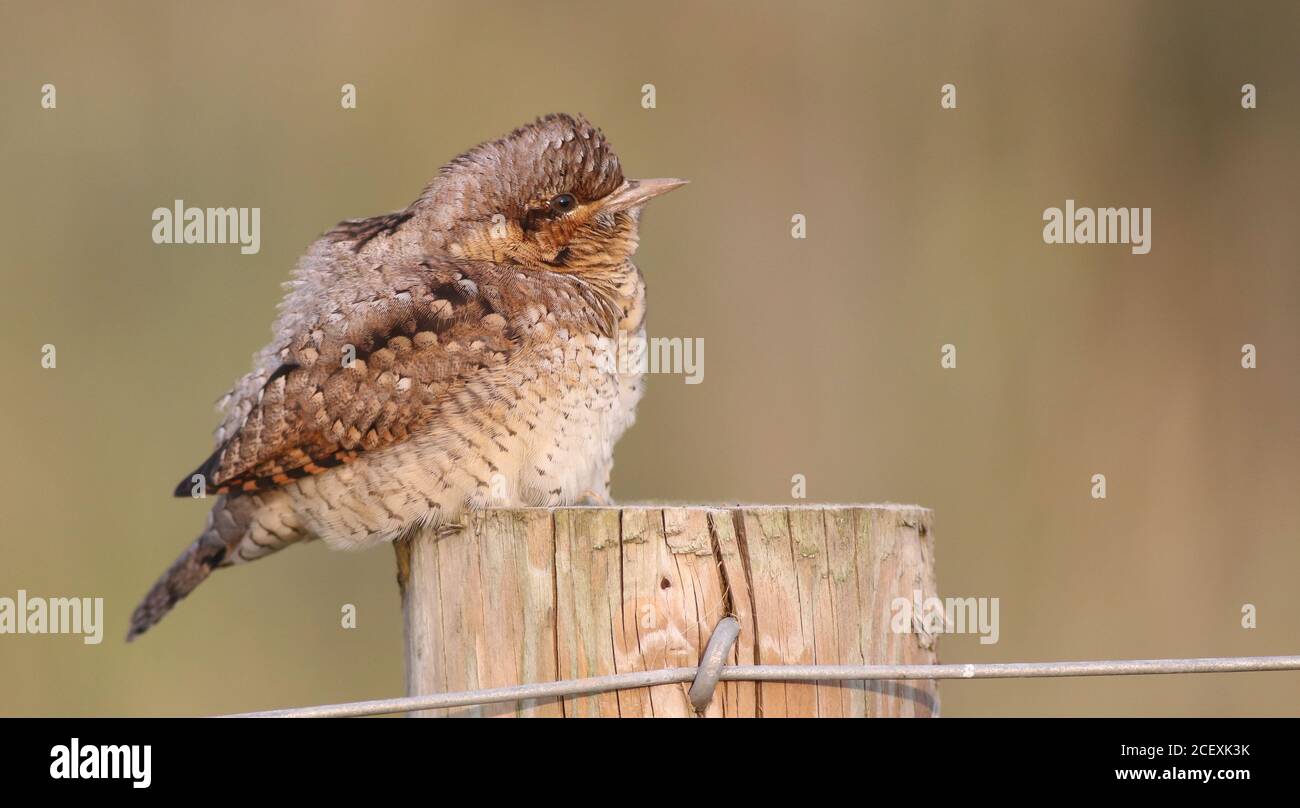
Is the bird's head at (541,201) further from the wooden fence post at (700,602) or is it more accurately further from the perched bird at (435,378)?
the wooden fence post at (700,602)

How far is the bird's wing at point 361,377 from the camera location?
366cm

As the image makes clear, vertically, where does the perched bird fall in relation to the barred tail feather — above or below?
above

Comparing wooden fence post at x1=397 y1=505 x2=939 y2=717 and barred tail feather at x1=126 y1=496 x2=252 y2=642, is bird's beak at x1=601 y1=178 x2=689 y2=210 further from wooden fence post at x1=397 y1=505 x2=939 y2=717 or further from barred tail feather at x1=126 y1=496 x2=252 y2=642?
wooden fence post at x1=397 y1=505 x2=939 y2=717

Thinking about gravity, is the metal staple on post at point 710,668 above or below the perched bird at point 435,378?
below

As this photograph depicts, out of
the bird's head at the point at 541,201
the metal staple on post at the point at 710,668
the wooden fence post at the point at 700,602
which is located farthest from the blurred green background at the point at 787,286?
the metal staple on post at the point at 710,668

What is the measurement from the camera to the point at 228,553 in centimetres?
409

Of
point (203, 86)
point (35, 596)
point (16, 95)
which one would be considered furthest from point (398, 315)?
point (16, 95)

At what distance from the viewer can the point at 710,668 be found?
2551 millimetres

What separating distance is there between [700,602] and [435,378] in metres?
1.34

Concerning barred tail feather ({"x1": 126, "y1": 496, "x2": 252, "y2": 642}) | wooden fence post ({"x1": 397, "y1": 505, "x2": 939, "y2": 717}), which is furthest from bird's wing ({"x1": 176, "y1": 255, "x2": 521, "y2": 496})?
wooden fence post ({"x1": 397, "y1": 505, "x2": 939, "y2": 717})

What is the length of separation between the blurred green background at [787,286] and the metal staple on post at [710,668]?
3.86 metres

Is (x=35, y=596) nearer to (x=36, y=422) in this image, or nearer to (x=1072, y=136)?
(x=36, y=422)

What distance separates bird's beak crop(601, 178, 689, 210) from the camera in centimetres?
437

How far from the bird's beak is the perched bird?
10 centimetres
